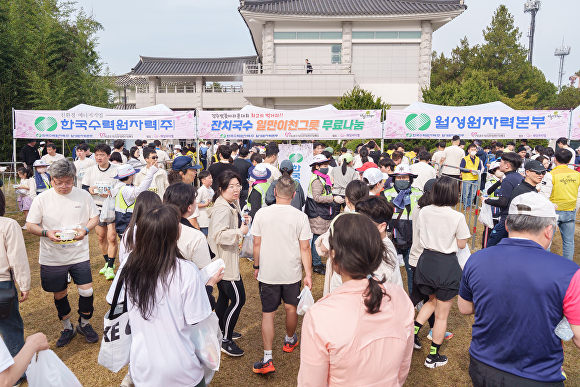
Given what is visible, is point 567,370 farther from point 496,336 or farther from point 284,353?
point 284,353

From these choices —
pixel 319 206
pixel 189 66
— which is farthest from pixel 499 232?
pixel 189 66

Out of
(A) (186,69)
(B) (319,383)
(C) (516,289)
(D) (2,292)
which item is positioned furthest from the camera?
(A) (186,69)

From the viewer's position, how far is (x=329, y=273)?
8.98 feet

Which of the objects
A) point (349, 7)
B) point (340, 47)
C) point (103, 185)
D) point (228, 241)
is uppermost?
point (349, 7)

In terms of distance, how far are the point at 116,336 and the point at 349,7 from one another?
90.9ft

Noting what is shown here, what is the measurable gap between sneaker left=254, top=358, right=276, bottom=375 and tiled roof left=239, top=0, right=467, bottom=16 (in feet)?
80.1

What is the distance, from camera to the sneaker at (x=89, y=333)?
3.93 meters

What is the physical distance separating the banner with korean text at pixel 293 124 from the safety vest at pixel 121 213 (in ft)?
13.6

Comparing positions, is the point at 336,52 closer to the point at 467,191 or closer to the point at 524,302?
the point at 467,191

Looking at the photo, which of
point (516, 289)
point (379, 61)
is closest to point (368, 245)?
point (516, 289)

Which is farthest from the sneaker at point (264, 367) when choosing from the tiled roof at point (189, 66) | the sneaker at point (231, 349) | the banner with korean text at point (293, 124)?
the tiled roof at point (189, 66)

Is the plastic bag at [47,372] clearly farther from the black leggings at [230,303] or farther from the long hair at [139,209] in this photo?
the black leggings at [230,303]

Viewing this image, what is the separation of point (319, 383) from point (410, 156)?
8993mm

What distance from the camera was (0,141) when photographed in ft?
55.5
